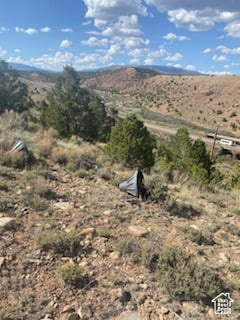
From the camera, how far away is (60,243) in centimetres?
489

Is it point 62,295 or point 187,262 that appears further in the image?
point 187,262

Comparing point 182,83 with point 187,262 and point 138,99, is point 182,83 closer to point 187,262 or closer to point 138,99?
point 138,99

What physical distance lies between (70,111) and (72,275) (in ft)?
66.0

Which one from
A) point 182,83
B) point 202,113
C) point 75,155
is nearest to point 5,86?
point 75,155

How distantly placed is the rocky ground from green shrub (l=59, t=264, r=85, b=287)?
0.21ft

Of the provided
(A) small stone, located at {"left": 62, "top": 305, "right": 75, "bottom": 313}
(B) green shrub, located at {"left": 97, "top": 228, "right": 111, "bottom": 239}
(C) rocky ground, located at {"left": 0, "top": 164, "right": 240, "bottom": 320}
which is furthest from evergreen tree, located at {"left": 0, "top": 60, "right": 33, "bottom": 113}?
(A) small stone, located at {"left": 62, "top": 305, "right": 75, "bottom": 313}

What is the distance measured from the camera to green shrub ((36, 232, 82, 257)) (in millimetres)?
4848

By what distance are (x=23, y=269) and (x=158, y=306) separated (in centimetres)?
177

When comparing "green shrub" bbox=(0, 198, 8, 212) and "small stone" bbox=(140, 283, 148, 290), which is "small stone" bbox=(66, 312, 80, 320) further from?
"green shrub" bbox=(0, 198, 8, 212)

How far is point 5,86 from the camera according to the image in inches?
998

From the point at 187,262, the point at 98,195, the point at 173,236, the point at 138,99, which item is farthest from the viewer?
the point at 138,99

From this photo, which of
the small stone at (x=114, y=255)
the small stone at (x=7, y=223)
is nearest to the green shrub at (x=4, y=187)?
the small stone at (x=7, y=223)

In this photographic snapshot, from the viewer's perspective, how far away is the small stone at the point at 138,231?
5.61 meters

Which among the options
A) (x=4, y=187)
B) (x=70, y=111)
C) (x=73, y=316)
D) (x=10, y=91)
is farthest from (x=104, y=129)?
(x=73, y=316)
